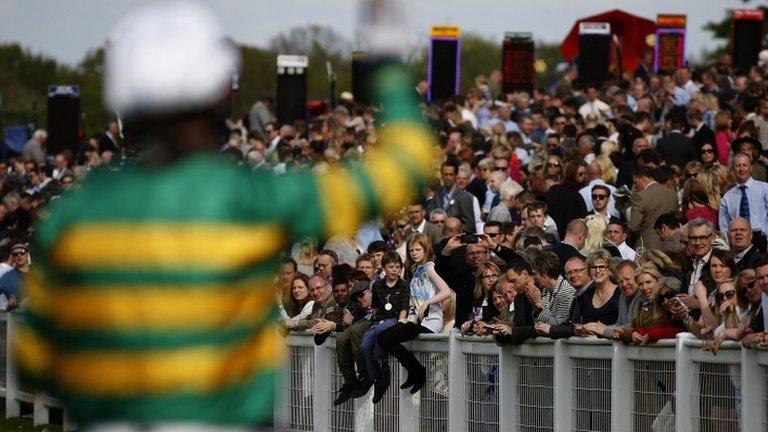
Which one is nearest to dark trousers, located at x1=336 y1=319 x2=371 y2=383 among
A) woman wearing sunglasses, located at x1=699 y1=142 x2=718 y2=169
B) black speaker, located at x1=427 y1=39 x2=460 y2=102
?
woman wearing sunglasses, located at x1=699 y1=142 x2=718 y2=169

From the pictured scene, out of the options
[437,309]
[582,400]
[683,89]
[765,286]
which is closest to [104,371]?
[765,286]

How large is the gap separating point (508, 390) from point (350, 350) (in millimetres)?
2307

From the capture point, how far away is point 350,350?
602 inches

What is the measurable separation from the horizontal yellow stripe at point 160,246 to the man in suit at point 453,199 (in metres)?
14.3

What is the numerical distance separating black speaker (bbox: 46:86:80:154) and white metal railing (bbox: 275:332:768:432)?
18.1 m

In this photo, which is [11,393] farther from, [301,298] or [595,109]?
[595,109]

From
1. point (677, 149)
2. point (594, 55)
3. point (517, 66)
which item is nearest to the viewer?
point (677, 149)

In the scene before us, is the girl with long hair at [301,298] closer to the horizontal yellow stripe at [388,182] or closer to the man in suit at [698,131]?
the man in suit at [698,131]

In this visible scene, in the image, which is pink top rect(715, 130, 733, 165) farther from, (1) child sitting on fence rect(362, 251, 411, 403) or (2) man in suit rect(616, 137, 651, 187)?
(1) child sitting on fence rect(362, 251, 411, 403)

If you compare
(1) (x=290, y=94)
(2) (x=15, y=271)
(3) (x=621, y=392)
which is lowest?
(2) (x=15, y=271)

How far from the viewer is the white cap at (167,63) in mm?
4137

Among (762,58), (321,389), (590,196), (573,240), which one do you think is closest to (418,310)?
(573,240)

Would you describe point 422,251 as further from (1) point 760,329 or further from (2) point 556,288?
(1) point 760,329

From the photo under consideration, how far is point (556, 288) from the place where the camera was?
43.9ft
